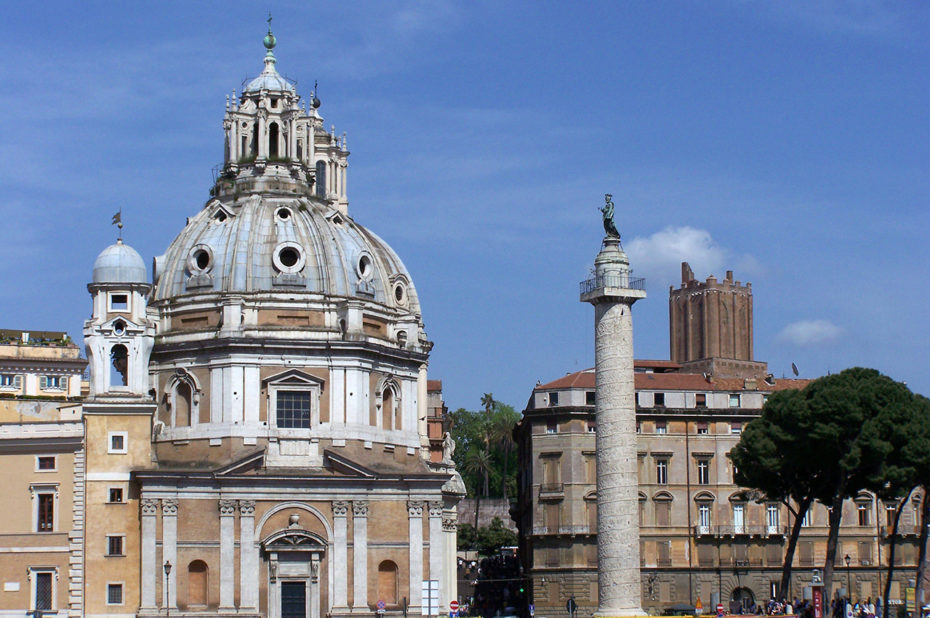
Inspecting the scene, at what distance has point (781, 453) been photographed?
3022 inches

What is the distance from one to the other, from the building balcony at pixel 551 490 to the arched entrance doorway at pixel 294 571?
18916 millimetres

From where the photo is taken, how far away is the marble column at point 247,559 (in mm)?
75375

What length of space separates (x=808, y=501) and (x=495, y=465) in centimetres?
7661

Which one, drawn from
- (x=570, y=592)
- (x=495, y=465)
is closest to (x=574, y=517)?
(x=570, y=592)

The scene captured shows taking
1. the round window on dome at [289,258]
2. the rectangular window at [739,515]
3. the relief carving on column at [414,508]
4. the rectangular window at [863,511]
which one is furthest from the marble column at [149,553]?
the rectangular window at [863,511]

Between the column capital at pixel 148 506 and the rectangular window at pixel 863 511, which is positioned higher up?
the column capital at pixel 148 506

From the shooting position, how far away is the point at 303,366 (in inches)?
3145

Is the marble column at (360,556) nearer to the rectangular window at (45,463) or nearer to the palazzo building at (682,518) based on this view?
the rectangular window at (45,463)

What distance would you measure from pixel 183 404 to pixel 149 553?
899 centimetres

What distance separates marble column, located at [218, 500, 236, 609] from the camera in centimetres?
7494

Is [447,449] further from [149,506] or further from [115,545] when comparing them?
[115,545]

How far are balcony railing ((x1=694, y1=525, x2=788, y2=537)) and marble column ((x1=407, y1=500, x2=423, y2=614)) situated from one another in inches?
796

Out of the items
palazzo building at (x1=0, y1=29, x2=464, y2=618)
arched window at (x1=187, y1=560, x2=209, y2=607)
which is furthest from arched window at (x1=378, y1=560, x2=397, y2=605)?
arched window at (x1=187, y1=560, x2=209, y2=607)

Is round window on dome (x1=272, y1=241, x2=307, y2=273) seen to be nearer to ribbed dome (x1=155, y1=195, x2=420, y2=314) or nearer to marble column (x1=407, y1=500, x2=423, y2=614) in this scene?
ribbed dome (x1=155, y1=195, x2=420, y2=314)
